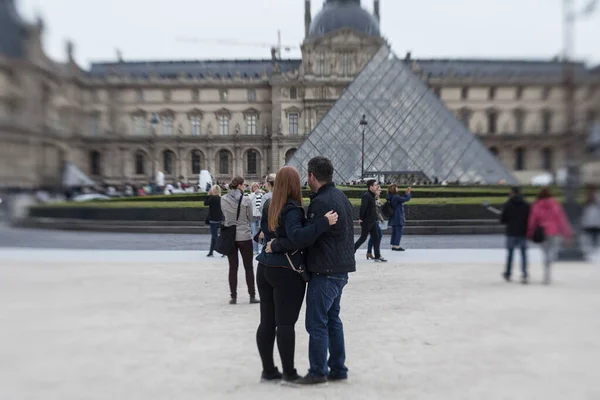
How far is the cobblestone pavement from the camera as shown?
12.8 meters

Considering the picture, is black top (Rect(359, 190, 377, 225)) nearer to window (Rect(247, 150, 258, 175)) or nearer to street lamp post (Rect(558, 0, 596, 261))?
street lamp post (Rect(558, 0, 596, 261))

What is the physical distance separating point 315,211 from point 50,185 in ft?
17.0

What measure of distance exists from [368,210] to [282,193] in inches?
252

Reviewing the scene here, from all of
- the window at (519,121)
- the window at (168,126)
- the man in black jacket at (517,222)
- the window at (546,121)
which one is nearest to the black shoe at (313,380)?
the window at (546,121)

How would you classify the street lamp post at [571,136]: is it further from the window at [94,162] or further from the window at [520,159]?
the window at [94,162]

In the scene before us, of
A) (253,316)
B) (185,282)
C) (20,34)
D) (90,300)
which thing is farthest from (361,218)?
(20,34)

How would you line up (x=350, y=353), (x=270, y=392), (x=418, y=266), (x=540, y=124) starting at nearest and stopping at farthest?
(x=270, y=392)
(x=350, y=353)
(x=540, y=124)
(x=418, y=266)

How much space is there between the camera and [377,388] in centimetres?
401

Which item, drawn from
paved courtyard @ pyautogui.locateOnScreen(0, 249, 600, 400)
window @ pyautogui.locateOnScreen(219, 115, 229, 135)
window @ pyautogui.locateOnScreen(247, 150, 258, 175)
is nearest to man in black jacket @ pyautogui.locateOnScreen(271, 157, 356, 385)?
paved courtyard @ pyautogui.locateOnScreen(0, 249, 600, 400)

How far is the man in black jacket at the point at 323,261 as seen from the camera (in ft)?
13.2

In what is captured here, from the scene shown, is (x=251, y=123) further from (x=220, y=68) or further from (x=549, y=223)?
(x=549, y=223)

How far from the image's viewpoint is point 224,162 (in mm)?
26516

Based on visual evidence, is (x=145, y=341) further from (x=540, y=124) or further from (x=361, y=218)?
(x=361, y=218)

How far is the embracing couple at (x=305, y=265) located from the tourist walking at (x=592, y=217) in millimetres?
3019
